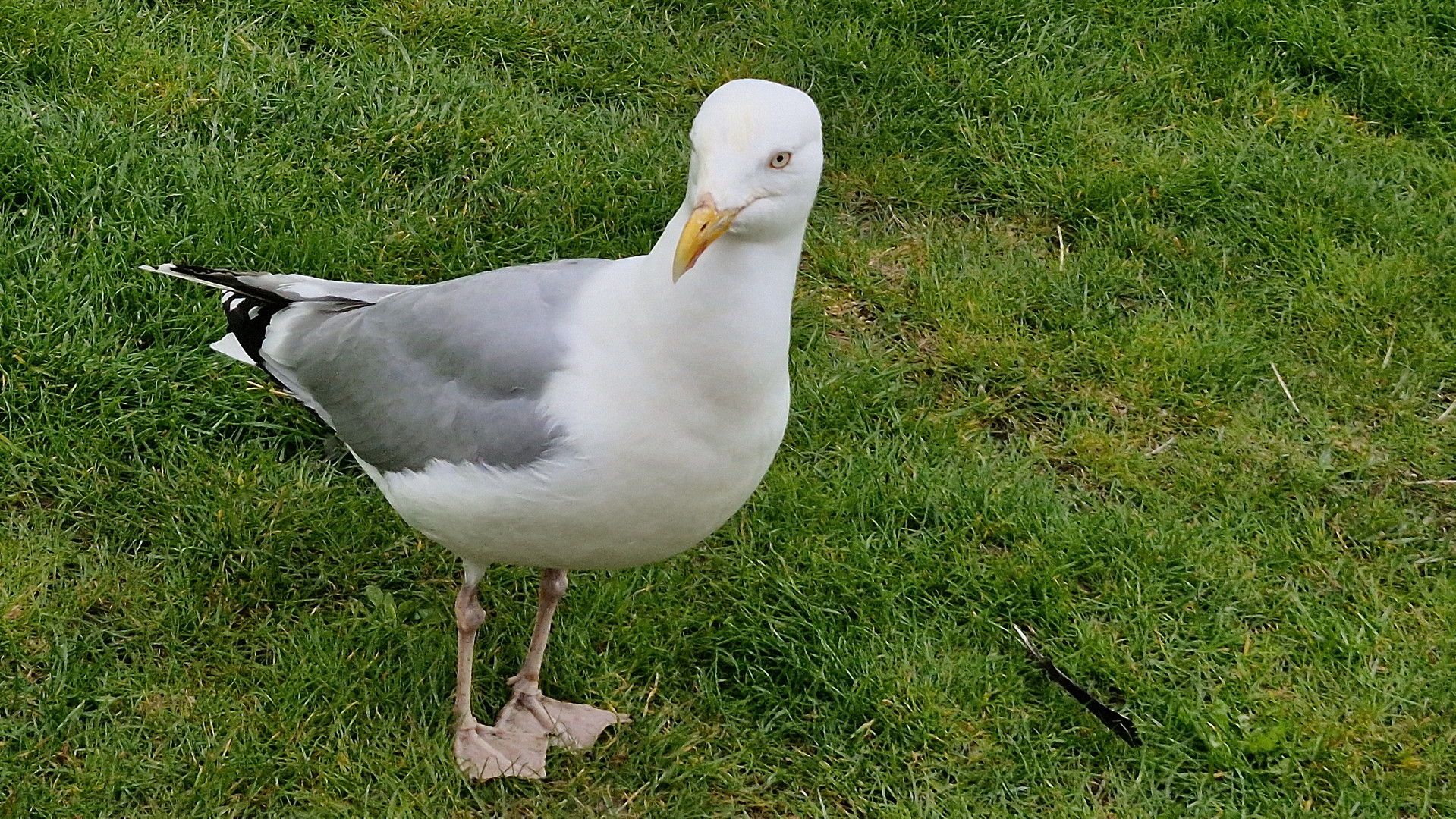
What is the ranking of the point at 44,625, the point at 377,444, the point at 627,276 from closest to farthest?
the point at 627,276 < the point at 377,444 < the point at 44,625

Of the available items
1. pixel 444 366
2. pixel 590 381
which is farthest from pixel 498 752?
pixel 590 381

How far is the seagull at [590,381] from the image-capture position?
93.3 inches

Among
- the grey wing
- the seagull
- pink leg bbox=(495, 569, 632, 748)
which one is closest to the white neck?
the seagull

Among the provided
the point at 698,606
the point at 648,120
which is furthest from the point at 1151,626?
the point at 648,120

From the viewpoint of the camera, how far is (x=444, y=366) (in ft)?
9.68

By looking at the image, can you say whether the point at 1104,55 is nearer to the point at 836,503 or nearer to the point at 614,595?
the point at 836,503

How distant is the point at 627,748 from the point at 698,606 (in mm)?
442

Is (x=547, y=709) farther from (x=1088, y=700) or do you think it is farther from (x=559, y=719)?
(x=1088, y=700)

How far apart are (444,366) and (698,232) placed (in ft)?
2.96

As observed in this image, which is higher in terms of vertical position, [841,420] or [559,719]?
[841,420]

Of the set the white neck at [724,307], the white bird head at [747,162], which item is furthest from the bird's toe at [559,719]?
the white bird head at [747,162]

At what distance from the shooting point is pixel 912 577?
3.77 metres

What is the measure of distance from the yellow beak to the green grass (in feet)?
5.13

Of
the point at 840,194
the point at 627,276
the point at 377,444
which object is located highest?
the point at 627,276
